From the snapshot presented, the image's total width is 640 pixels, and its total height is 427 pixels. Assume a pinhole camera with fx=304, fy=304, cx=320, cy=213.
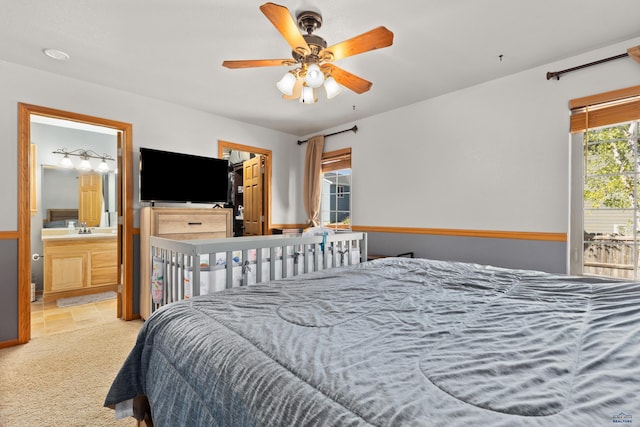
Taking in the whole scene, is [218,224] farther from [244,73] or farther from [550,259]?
[550,259]

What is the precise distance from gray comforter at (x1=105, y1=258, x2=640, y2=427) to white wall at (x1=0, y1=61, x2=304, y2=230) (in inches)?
107

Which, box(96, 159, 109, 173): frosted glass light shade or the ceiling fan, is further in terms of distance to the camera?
box(96, 159, 109, 173): frosted glass light shade

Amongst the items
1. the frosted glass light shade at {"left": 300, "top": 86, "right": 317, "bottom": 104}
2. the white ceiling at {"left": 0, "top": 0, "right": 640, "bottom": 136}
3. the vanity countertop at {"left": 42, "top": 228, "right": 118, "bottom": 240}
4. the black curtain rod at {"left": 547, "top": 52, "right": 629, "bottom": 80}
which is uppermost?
the white ceiling at {"left": 0, "top": 0, "right": 640, "bottom": 136}

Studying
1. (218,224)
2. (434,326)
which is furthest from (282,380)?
(218,224)

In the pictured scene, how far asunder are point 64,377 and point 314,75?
2676 millimetres

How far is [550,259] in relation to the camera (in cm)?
260

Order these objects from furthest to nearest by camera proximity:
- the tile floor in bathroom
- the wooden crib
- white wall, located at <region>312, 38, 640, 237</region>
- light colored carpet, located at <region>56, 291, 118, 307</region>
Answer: light colored carpet, located at <region>56, 291, 118, 307</region>
the tile floor in bathroom
white wall, located at <region>312, 38, 640, 237</region>
the wooden crib

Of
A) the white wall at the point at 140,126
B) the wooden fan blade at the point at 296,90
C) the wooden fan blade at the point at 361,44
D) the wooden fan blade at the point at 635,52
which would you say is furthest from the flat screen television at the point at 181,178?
the wooden fan blade at the point at 635,52

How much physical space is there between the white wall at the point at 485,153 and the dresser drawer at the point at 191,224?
185cm

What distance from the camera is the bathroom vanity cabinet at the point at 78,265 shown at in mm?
3822

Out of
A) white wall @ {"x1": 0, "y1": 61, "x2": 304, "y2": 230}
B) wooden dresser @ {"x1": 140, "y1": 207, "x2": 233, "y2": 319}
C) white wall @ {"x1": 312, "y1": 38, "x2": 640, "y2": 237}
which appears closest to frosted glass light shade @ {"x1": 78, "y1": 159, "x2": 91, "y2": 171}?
white wall @ {"x1": 0, "y1": 61, "x2": 304, "y2": 230}

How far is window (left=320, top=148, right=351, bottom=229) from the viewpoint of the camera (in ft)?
14.2

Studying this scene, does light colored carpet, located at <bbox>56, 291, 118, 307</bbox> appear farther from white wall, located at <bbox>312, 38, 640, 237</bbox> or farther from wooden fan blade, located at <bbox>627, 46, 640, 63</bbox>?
wooden fan blade, located at <bbox>627, 46, 640, 63</bbox>

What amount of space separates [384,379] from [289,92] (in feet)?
6.52
